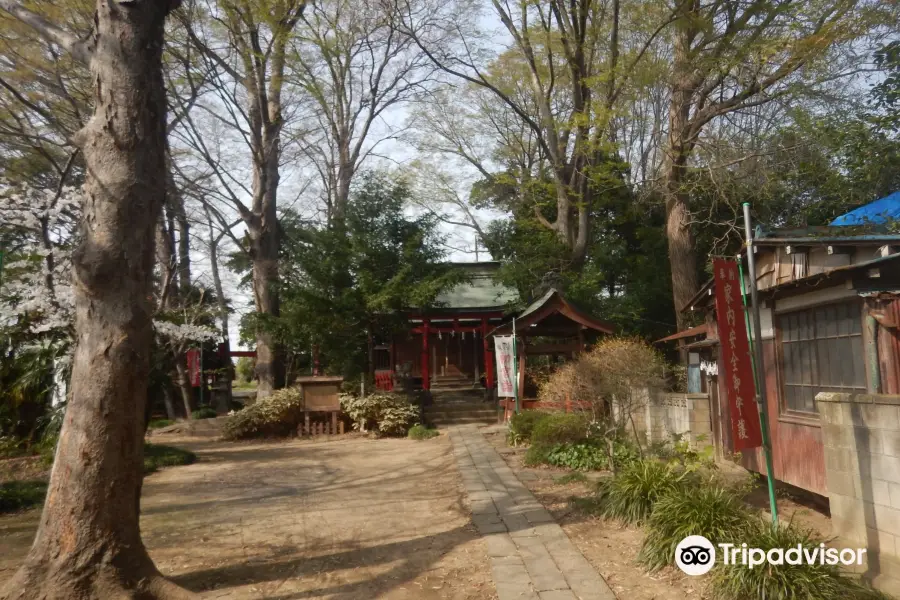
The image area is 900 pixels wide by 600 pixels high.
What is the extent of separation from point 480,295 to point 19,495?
14782mm

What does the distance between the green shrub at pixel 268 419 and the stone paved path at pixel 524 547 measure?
25.2 feet

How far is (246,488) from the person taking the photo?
9.54 meters

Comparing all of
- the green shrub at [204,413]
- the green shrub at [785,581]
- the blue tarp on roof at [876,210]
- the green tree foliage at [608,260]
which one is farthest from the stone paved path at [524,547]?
the green shrub at [204,413]

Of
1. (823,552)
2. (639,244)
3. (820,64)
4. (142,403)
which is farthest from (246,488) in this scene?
(639,244)

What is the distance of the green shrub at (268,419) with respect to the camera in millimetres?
15727

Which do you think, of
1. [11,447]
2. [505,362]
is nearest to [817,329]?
[505,362]

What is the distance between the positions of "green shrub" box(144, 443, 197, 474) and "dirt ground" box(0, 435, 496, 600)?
34 cm

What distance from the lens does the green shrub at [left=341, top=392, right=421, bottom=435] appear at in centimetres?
1555

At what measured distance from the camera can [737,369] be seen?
18.4 feet

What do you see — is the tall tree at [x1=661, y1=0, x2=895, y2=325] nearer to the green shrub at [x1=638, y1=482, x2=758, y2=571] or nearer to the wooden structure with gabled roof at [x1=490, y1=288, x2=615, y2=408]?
the wooden structure with gabled roof at [x1=490, y1=288, x2=615, y2=408]

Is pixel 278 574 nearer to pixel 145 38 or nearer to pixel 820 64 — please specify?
pixel 145 38

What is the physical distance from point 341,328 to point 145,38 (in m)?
12.8

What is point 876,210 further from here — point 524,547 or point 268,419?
point 268,419

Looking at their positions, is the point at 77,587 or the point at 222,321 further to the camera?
the point at 222,321
